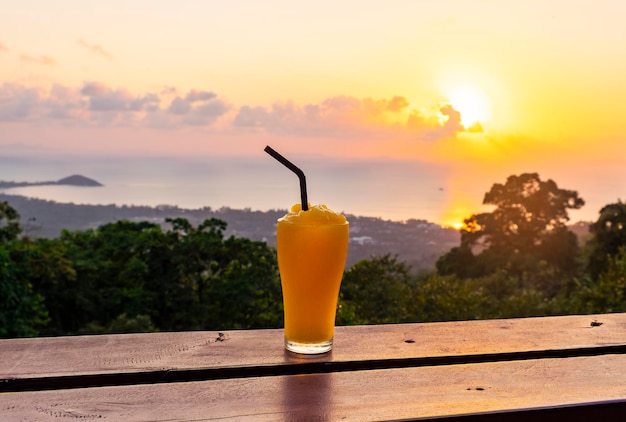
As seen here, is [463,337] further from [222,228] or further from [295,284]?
[222,228]

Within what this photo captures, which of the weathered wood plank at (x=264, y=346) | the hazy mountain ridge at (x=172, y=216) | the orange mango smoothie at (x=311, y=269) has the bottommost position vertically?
the weathered wood plank at (x=264, y=346)

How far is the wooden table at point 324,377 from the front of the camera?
89cm

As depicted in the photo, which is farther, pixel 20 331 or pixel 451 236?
pixel 451 236

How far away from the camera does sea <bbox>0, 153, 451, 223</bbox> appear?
988cm

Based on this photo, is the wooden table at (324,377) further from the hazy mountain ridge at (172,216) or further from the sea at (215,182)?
the hazy mountain ridge at (172,216)

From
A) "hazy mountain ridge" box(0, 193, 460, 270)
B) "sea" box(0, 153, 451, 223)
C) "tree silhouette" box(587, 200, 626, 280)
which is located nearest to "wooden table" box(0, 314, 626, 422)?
"sea" box(0, 153, 451, 223)

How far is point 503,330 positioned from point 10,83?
42.8 feet

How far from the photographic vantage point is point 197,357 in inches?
43.5

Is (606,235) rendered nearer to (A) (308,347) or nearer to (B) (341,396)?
(A) (308,347)

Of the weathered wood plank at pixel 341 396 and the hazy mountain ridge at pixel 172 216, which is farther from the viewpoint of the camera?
the hazy mountain ridge at pixel 172 216

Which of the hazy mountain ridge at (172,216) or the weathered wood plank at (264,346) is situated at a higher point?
the hazy mountain ridge at (172,216)

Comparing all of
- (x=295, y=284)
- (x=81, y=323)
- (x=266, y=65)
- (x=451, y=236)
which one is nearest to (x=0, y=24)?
(x=266, y=65)

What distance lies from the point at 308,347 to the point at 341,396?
21 centimetres

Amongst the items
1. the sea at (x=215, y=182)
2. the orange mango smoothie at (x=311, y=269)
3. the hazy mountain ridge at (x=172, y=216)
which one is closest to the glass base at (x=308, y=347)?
the orange mango smoothie at (x=311, y=269)
